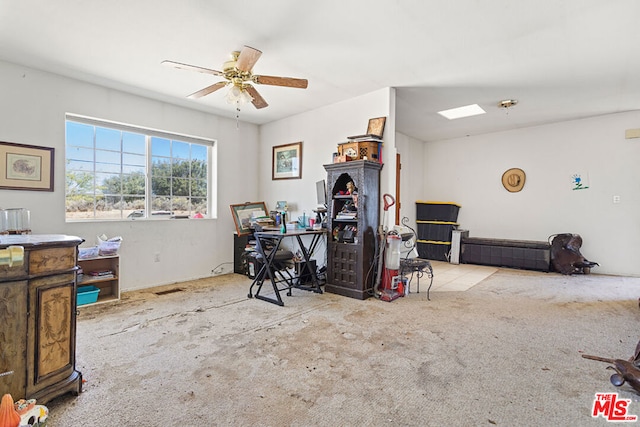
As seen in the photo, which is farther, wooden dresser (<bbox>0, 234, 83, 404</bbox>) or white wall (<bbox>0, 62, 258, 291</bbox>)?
white wall (<bbox>0, 62, 258, 291</bbox>)

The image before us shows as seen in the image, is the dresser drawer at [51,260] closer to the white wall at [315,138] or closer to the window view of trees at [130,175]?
the window view of trees at [130,175]

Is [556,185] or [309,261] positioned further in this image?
[556,185]

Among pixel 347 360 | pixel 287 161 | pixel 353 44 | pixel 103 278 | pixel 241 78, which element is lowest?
pixel 347 360

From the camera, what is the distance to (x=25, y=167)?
10.9 ft

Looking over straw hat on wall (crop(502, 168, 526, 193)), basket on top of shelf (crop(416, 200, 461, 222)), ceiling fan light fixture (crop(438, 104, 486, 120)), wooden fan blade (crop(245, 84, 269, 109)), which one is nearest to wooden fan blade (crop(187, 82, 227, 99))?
wooden fan blade (crop(245, 84, 269, 109))

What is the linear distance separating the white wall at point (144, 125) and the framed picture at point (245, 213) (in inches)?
6.7

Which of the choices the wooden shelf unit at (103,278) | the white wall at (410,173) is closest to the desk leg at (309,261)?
the wooden shelf unit at (103,278)

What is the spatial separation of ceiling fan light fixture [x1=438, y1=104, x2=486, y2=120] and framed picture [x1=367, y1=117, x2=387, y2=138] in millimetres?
1577

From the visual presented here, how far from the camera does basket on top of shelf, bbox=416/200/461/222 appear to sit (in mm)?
6563

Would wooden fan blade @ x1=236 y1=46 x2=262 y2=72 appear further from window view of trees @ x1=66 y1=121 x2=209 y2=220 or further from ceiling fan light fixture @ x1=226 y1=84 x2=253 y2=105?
window view of trees @ x1=66 y1=121 x2=209 y2=220

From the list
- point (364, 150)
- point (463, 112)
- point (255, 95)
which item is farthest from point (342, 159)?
point (463, 112)

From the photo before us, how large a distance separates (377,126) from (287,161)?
178cm

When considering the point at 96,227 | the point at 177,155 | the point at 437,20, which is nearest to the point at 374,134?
the point at 437,20

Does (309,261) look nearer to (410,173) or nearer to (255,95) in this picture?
(255,95)
